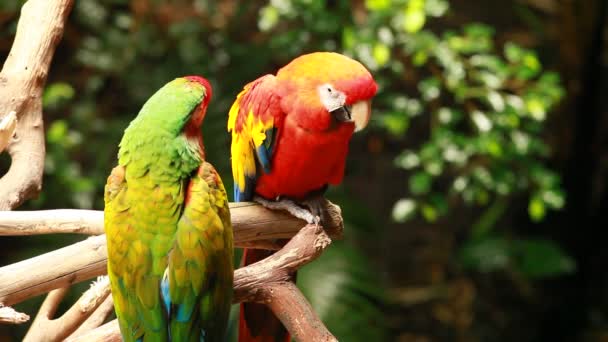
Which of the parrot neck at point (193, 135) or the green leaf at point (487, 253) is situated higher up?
the parrot neck at point (193, 135)

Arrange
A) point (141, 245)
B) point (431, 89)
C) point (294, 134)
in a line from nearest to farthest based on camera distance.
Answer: point (141, 245), point (294, 134), point (431, 89)

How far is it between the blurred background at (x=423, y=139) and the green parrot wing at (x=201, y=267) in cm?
113

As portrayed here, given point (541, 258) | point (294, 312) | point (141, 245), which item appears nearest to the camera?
point (141, 245)

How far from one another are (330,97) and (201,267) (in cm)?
40

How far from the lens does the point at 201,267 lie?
88cm

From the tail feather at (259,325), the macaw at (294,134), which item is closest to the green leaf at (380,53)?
the macaw at (294,134)

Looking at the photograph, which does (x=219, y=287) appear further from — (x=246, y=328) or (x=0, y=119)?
(x=0, y=119)

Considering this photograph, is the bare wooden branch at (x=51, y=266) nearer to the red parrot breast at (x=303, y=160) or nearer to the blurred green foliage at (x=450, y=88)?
the red parrot breast at (x=303, y=160)

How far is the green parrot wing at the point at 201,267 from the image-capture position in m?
0.87

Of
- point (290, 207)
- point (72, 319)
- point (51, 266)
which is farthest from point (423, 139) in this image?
point (51, 266)

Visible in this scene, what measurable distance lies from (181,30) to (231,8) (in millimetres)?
401

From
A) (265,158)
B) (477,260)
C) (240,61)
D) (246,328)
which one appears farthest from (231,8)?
(246,328)

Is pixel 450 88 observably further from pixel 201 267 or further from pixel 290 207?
pixel 201 267

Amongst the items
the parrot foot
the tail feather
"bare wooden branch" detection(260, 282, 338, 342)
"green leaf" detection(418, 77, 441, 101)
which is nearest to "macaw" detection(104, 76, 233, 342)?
"bare wooden branch" detection(260, 282, 338, 342)
